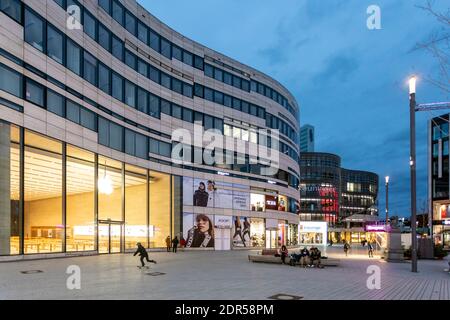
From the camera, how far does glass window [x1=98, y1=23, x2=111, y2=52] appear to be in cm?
3325

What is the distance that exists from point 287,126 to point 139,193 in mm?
29605

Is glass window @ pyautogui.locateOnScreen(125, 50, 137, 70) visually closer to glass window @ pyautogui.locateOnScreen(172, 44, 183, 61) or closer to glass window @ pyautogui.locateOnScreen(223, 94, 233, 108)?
glass window @ pyautogui.locateOnScreen(172, 44, 183, 61)

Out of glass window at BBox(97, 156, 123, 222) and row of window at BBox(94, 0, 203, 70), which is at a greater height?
row of window at BBox(94, 0, 203, 70)

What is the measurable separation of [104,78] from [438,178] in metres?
57.3

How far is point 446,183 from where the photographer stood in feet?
222

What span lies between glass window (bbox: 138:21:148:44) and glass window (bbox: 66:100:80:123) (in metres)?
11.9

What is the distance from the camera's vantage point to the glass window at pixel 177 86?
4325 centimetres

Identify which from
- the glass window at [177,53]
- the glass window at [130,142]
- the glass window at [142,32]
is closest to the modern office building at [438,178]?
the glass window at [177,53]

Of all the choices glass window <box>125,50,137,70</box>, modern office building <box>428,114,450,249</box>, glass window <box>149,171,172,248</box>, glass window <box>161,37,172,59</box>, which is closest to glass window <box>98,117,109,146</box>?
glass window <box>125,50,137,70</box>

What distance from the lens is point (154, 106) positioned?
40.7 m

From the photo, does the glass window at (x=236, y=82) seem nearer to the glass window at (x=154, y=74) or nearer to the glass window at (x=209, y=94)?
the glass window at (x=209, y=94)

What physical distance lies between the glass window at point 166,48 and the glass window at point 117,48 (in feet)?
20.9

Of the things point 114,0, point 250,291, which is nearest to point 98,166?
point 114,0
